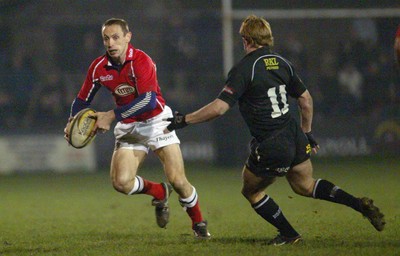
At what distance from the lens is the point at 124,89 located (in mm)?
8852

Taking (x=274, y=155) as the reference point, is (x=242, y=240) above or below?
below

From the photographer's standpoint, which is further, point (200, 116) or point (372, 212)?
point (372, 212)

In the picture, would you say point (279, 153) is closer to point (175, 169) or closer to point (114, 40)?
point (175, 169)

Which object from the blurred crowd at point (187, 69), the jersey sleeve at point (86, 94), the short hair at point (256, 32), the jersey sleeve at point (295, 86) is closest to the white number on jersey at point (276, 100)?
the jersey sleeve at point (295, 86)

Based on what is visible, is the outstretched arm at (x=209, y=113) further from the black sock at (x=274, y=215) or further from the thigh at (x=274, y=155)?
the black sock at (x=274, y=215)

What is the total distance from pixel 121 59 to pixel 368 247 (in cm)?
303

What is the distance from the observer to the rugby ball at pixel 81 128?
336 inches

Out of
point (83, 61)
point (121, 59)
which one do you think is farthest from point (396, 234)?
point (83, 61)

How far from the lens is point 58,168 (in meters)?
18.3

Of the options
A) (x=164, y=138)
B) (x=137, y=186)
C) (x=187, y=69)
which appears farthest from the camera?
(x=187, y=69)

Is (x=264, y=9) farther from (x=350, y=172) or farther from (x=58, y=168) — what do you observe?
(x=58, y=168)

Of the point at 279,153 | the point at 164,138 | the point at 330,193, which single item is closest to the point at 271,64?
the point at 279,153

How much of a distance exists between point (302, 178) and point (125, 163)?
1.93 m

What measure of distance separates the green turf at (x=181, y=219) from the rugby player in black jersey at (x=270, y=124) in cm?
37
